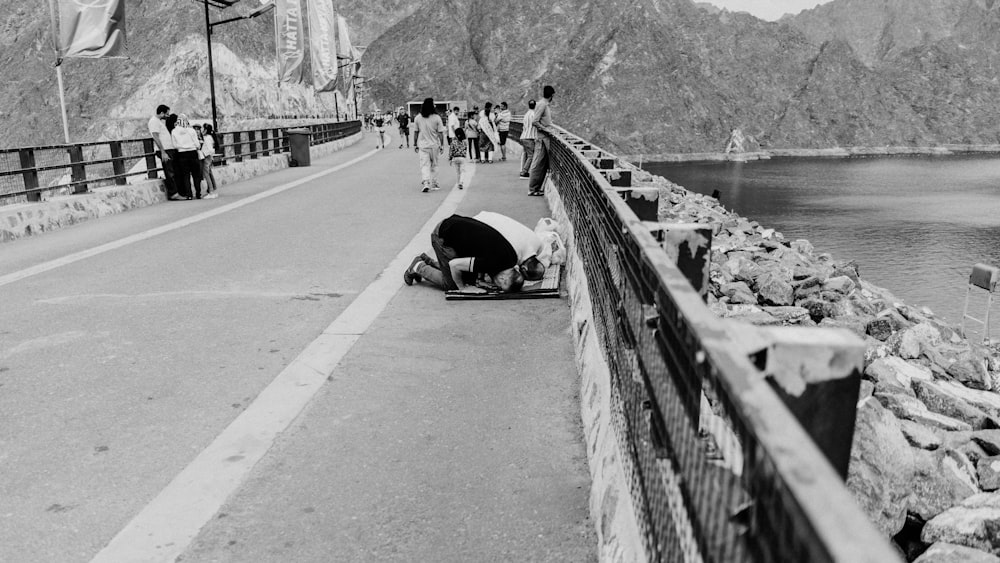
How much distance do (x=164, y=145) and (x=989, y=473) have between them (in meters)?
14.2

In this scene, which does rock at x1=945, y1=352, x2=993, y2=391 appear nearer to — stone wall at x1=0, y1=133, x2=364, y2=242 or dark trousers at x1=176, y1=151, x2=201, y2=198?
stone wall at x1=0, y1=133, x2=364, y2=242

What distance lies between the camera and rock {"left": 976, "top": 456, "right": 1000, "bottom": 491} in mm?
5758

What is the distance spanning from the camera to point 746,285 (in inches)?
505

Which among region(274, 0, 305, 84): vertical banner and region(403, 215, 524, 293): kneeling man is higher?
region(274, 0, 305, 84): vertical banner

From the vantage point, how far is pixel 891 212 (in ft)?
305

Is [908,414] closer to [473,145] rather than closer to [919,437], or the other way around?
[919,437]

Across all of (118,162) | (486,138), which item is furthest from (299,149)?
(118,162)

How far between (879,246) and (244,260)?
234 ft

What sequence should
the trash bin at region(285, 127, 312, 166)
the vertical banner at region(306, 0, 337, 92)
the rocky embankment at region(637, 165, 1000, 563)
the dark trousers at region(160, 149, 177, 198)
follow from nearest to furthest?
1. the rocky embankment at region(637, 165, 1000, 563)
2. the dark trousers at region(160, 149, 177, 198)
3. the trash bin at region(285, 127, 312, 166)
4. the vertical banner at region(306, 0, 337, 92)

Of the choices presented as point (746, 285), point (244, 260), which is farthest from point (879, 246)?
point (244, 260)

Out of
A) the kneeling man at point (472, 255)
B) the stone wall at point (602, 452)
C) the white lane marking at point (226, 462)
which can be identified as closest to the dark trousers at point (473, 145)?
A: the kneeling man at point (472, 255)

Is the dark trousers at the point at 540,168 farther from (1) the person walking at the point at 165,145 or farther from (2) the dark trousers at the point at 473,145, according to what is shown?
(2) the dark trousers at the point at 473,145

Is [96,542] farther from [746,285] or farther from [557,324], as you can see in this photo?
[746,285]

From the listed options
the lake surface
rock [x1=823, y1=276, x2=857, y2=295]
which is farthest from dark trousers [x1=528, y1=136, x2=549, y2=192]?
the lake surface
